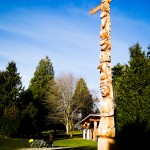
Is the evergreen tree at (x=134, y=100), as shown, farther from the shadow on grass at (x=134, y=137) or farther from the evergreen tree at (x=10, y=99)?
the evergreen tree at (x=10, y=99)

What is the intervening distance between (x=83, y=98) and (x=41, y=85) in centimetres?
1116

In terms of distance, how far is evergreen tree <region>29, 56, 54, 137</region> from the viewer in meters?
58.5

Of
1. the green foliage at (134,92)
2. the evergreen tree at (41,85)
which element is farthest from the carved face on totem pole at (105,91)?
the evergreen tree at (41,85)

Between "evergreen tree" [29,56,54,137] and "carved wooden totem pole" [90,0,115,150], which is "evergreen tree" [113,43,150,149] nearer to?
"carved wooden totem pole" [90,0,115,150]

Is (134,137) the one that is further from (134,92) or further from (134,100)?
(134,92)

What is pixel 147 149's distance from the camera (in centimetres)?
1443

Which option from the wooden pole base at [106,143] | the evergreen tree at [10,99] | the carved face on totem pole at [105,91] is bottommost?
the wooden pole base at [106,143]

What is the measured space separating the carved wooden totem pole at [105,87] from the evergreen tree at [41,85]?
47.7m

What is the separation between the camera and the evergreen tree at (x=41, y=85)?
192 ft

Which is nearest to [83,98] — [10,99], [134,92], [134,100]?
[10,99]

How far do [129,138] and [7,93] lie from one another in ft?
125

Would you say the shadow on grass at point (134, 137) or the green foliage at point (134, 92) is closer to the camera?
the shadow on grass at point (134, 137)

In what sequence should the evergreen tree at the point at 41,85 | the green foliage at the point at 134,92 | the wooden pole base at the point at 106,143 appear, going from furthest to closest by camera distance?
1. the evergreen tree at the point at 41,85
2. the green foliage at the point at 134,92
3. the wooden pole base at the point at 106,143

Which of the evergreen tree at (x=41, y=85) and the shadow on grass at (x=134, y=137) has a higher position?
the evergreen tree at (x=41, y=85)
